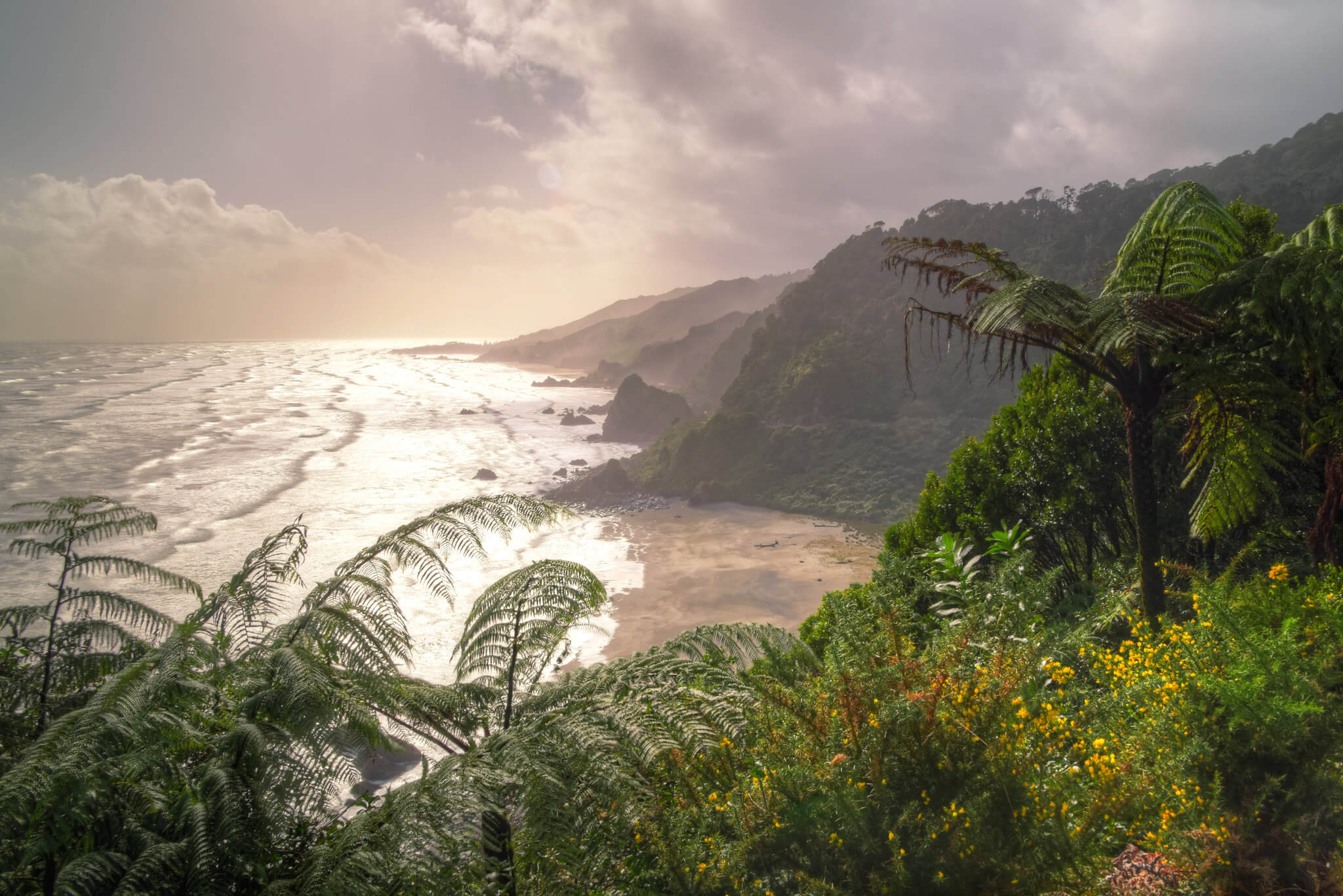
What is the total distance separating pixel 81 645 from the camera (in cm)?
402

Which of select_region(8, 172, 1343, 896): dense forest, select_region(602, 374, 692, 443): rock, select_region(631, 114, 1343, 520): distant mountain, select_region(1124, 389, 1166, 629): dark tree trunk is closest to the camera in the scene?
Result: select_region(8, 172, 1343, 896): dense forest

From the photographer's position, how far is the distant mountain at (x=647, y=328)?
179500mm

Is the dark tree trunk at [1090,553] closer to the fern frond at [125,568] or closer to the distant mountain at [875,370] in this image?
the fern frond at [125,568]

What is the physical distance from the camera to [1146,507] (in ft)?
16.5

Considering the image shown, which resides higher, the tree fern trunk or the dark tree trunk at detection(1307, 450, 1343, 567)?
the dark tree trunk at detection(1307, 450, 1343, 567)

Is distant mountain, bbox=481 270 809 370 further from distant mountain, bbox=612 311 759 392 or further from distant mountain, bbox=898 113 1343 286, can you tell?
distant mountain, bbox=898 113 1343 286

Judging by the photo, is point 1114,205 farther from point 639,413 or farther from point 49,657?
point 49,657

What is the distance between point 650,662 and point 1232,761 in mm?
3045

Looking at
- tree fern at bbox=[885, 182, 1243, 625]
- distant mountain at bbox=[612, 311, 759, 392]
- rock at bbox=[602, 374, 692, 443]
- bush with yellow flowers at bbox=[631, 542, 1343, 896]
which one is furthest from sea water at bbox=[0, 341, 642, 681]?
distant mountain at bbox=[612, 311, 759, 392]

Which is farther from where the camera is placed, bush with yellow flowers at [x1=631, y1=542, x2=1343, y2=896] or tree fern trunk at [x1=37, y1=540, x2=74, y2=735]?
tree fern trunk at [x1=37, y1=540, x2=74, y2=735]

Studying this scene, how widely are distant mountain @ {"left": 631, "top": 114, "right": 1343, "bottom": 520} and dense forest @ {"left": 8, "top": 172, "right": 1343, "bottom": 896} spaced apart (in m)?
30.8

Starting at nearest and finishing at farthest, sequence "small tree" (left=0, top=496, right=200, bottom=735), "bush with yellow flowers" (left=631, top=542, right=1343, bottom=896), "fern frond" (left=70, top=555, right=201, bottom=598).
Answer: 1. "bush with yellow flowers" (left=631, top=542, right=1343, bottom=896)
2. "small tree" (left=0, top=496, right=200, bottom=735)
3. "fern frond" (left=70, top=555, right=201, bottom=598)

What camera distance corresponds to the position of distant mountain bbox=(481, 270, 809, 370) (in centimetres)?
17950

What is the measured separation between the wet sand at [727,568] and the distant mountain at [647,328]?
139969mm
